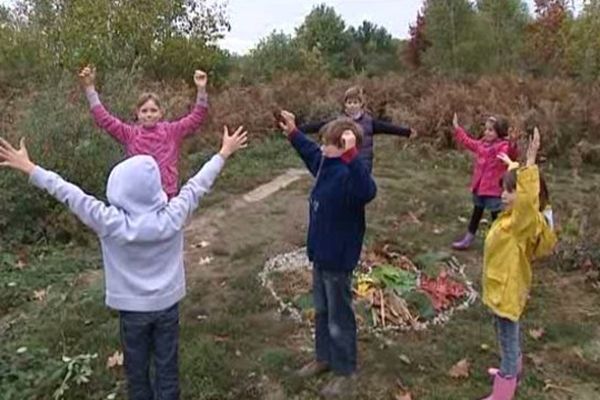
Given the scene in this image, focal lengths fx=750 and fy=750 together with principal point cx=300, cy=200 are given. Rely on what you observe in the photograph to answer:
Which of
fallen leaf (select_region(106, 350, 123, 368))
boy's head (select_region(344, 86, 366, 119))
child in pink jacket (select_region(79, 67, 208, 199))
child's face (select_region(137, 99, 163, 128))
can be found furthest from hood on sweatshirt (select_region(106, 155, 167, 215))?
boy's head (select_region(344, 86, 366, 119))

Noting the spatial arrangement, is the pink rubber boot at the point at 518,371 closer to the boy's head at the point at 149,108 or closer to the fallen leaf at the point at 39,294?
the boy's head at the point at 149,108

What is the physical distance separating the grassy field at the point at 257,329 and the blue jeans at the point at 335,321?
18 centimetres

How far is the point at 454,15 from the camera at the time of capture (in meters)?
28.7

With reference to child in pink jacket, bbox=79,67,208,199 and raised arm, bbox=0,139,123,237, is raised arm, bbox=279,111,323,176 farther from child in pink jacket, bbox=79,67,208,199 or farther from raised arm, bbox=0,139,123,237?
child in pink jacket, bbox=79,67,208,199

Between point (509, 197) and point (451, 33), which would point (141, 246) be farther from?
point (451, 33)

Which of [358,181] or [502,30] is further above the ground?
[502,30]

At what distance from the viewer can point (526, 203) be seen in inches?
145

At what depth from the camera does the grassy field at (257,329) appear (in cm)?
427

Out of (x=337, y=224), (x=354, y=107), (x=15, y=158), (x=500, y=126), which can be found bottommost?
(x=337, y=224)

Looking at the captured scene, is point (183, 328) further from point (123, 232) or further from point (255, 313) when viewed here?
point (123, 232)

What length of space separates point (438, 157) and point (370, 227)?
432 cm

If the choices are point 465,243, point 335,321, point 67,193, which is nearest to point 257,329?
point 335,321

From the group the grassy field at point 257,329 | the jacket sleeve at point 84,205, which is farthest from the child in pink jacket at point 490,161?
the jacket sleeve at point 84,205

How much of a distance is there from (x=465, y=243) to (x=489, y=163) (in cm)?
83
